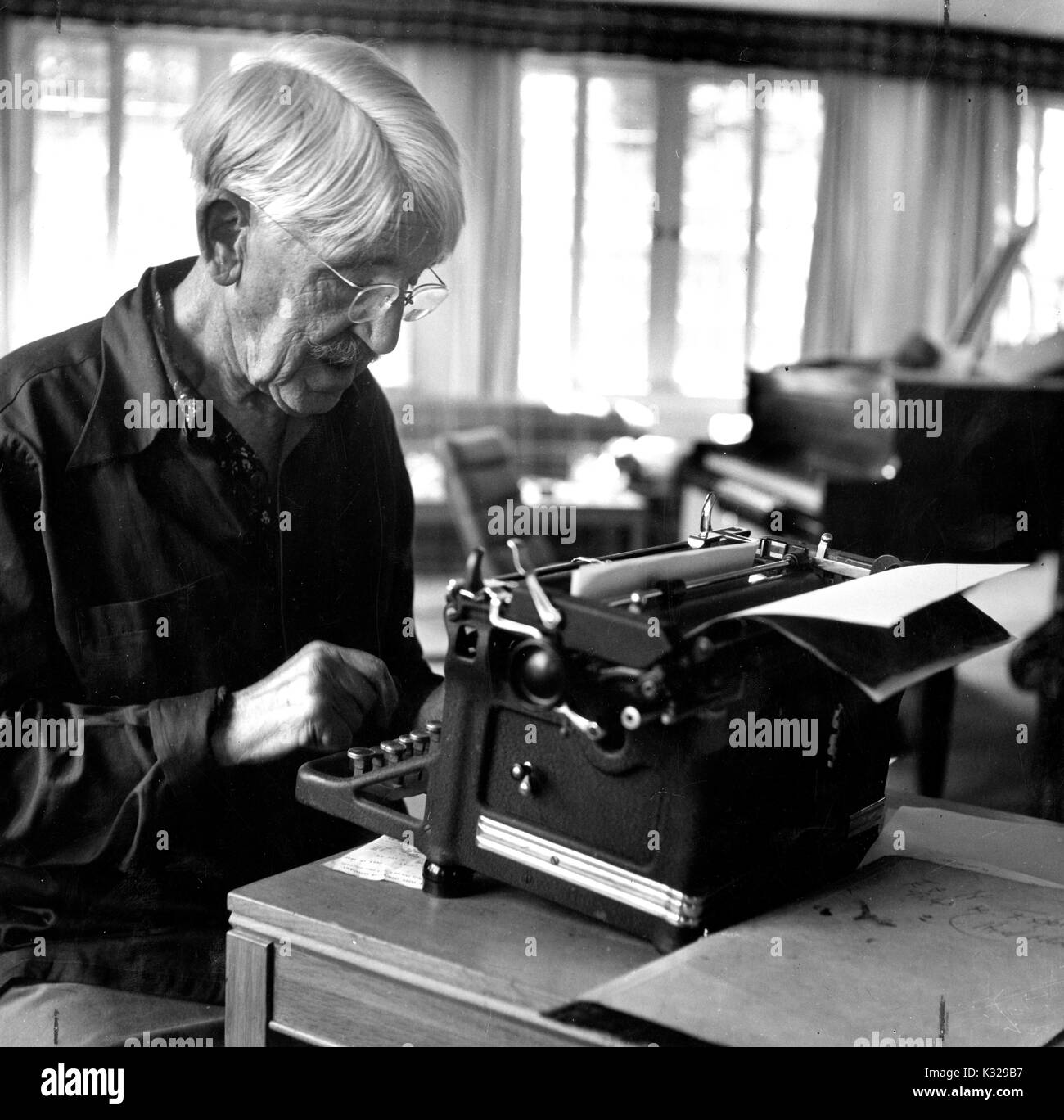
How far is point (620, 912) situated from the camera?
1135 millimetres

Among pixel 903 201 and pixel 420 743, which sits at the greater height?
pixel 903 201

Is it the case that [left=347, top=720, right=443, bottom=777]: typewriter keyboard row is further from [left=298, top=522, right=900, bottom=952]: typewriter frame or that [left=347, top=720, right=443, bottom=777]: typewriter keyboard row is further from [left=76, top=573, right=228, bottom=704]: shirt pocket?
[left=76, top=573, right=228, bottom=704]: shirt pocket

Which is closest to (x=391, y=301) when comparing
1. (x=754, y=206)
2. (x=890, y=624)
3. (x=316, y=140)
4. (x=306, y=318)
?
(x=306, y=318)

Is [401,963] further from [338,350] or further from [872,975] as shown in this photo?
[338,350]

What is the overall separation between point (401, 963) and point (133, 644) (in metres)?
0.62

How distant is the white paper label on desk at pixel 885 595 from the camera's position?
1.05 meters

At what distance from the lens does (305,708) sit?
5.23 feet

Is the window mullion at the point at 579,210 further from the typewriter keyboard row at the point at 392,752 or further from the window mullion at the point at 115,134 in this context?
the typewriter keyboard row at the point at 392,752

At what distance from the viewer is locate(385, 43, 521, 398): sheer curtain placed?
1651 mm

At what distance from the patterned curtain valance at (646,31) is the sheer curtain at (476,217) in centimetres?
4

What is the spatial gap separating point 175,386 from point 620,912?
2.92 ft

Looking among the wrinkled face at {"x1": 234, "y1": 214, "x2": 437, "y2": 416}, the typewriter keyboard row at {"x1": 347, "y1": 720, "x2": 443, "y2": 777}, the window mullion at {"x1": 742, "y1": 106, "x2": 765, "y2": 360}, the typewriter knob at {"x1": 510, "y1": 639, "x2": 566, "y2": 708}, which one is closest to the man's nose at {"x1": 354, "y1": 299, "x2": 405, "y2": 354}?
the wrinkled face at {"x1": 234, "y1": 214, "x2": 437, "y2": 416}

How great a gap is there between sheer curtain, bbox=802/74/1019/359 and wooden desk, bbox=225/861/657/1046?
54.5 inches
